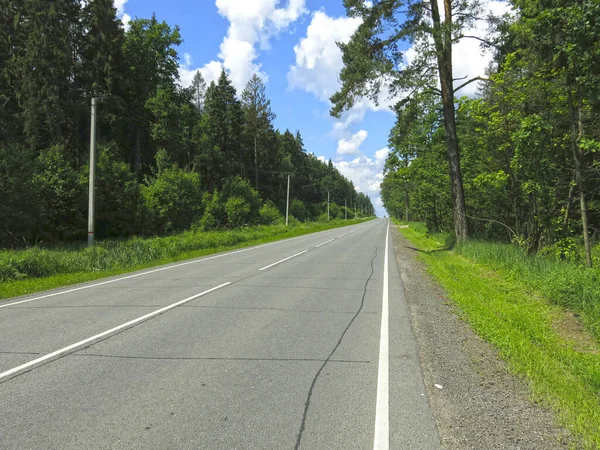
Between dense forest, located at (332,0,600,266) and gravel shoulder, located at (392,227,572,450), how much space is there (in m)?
6.06

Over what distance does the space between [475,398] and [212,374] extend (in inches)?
110

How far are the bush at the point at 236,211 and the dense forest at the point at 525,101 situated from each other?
2977 centimetres

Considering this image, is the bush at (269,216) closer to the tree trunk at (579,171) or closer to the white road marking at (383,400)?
the tree trunk at (579,171)

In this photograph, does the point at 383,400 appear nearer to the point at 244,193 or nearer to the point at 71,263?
the point at 71,263

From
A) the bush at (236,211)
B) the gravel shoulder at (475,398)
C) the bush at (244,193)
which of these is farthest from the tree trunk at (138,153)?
the gravel shoulder at (475,398)

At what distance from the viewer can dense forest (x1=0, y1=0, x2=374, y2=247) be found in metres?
27.1

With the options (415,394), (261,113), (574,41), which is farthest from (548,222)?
(261,113)

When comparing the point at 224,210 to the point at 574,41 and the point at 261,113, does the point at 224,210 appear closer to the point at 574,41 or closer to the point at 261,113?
the point at 261,113

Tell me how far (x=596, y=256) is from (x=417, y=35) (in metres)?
9.73

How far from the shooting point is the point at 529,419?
11.9 ft

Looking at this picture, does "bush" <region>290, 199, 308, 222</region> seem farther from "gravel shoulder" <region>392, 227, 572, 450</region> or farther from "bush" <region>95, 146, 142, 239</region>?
"gravel shoulder" <region>392, 227, 572, 450</region>

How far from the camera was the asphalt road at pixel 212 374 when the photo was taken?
345 cm

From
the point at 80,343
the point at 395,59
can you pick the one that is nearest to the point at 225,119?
the point at 395,59

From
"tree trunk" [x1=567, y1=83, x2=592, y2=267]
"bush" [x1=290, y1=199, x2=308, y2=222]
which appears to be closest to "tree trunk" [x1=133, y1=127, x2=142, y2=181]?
"bush" [x1=290, y1=199, x2=308, y2=222]
